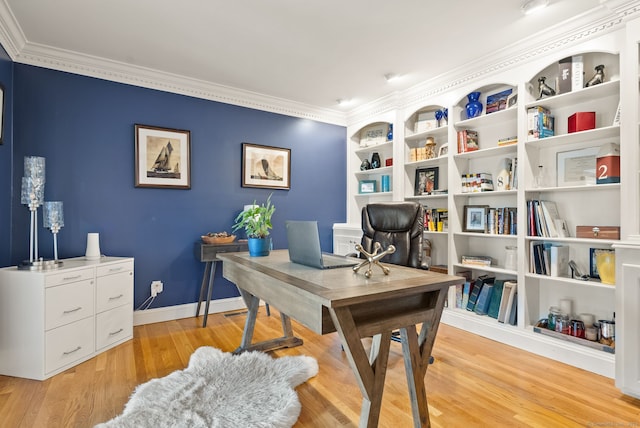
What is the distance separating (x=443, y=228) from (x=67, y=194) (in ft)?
11.3

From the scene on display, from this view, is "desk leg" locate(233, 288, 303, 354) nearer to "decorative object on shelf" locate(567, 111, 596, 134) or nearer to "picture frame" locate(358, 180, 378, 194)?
"picture frame" locate(358, 180, 378, 194)

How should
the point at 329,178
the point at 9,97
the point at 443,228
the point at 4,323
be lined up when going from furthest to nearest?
the point at 329,178 < the point at 443,228 < the point at 9,97 < the point at 4,323

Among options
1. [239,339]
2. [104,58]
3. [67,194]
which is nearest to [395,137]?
[239,339]

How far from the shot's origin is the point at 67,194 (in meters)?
2.84

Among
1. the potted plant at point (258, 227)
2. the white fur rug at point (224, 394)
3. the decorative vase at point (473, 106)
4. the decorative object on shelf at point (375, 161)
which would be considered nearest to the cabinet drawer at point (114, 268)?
the white fur rug at point (224, 394)

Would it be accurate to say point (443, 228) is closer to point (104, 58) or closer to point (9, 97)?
point (104, 58)

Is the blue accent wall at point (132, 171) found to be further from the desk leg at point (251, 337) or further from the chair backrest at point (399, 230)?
the chair backrest at point (399, 230)

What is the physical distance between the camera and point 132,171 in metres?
3.12

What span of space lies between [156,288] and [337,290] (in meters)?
2.56

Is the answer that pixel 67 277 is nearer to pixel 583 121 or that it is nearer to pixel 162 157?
pixel 162 157

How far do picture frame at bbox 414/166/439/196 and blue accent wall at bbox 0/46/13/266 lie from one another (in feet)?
11.9

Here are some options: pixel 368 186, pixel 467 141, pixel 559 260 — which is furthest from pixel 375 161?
pixel 559 260

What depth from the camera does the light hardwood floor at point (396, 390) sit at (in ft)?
5.55

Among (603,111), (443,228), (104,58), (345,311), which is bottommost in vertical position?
(345,311)
